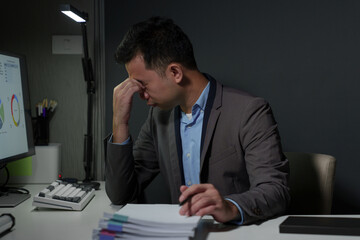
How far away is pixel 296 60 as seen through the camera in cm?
196

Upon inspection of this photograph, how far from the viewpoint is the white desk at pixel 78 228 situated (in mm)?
987

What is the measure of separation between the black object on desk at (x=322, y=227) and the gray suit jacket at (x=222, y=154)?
14 centimetres

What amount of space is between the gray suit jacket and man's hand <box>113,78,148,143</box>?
52 millimetres

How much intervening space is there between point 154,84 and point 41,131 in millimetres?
771

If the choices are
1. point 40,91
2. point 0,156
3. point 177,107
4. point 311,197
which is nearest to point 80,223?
point 0,156

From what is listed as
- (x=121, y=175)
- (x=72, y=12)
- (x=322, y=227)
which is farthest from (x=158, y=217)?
(x=72, y=12)

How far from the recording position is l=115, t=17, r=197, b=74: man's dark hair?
1.46 metres

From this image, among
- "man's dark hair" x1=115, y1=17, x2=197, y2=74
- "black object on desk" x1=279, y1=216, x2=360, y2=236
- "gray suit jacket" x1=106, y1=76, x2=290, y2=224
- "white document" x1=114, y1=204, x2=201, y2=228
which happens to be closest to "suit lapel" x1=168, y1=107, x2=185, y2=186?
"gray suit jacket" x1=106, y1=76, x2=290, y2=224

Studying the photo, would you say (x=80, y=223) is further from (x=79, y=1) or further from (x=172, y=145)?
(x=79, y=1)

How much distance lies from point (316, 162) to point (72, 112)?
1.19m

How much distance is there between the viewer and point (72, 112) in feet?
6.75

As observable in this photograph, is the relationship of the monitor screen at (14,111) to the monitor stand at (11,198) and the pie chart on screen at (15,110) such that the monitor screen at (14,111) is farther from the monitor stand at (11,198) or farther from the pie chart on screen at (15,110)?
the monitor stand at (11,198)

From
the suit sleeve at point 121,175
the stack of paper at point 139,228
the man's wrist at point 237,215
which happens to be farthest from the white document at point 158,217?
the suit sleeve at point 121,175

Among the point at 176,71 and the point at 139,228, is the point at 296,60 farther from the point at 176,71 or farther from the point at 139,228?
the point at 139,228
